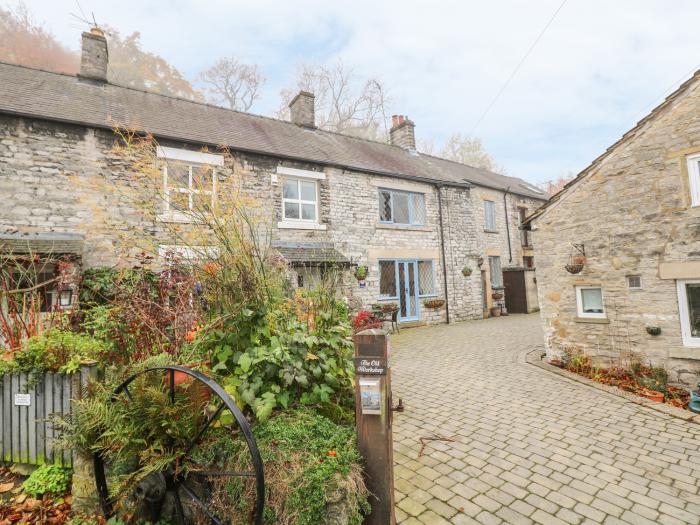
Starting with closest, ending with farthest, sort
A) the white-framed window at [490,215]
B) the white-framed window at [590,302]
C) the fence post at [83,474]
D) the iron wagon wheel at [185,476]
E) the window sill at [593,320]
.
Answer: the iron wagon wheel at [185,476]
the fence post at [83,474]
the window sill at [593,320]
the white-framed window at [590,302]
the white-framed window at [490,215]

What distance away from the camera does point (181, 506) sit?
278 centimetres

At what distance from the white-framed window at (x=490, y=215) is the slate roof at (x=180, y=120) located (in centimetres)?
324

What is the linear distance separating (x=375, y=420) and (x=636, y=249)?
246 inches

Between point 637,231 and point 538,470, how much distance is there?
506cm

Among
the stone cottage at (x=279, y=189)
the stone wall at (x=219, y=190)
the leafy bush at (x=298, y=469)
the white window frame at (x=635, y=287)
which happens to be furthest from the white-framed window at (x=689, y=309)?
the leafy bush at (x=298, y=469)

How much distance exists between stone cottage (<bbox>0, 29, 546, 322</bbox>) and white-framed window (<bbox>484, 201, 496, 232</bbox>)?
0.10 meters

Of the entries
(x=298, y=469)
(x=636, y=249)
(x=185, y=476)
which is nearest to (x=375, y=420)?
(x=298, y=469)

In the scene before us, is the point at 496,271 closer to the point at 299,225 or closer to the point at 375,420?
the point at 299,225

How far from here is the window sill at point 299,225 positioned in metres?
10.5

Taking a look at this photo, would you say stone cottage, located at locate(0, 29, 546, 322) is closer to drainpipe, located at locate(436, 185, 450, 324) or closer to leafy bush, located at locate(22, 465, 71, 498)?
drainpipe, located at locate(436, 185, 450, 324)

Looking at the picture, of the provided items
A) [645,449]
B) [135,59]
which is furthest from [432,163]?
[135,59]

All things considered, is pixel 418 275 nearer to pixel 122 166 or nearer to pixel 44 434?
pixel 122 166

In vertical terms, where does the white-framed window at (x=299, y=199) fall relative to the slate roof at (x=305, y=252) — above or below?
above

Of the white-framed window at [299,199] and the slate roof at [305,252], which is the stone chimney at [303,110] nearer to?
the white-framed window at [299,199]
